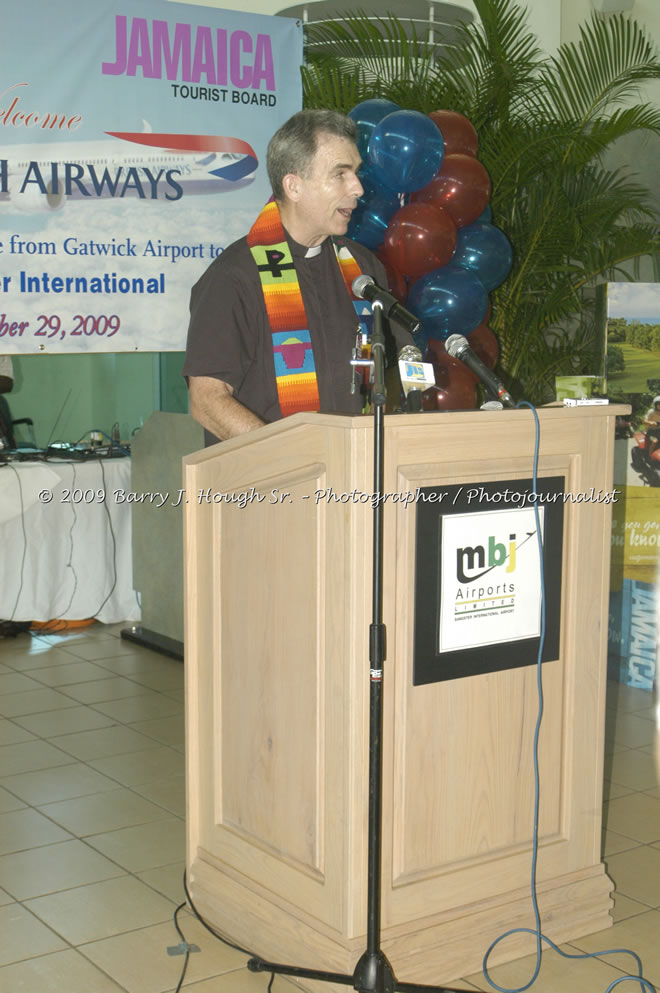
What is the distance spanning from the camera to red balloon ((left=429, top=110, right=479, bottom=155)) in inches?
166

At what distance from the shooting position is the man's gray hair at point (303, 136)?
8.91ft

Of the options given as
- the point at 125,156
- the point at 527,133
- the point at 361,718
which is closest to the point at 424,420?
the point at 361,718

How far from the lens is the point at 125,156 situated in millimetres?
4309

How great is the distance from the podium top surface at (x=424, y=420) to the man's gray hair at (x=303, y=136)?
2.60ft

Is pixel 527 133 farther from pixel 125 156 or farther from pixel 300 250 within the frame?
pixel 300 250

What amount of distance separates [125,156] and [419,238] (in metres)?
1.27

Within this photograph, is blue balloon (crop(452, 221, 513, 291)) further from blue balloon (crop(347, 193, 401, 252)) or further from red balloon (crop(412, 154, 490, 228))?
blue balloon (crop(347, 193, 401, 252))

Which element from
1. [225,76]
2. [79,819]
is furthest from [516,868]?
[225,76]

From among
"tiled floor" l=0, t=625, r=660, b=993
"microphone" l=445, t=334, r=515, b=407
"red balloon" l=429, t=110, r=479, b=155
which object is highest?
"red balloon" l=429, t=110, r=479, b=155

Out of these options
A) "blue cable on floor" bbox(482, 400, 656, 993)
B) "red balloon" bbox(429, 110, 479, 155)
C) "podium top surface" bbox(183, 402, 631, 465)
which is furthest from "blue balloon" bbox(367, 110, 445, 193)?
"blue cable on floor" bbox(482, 400, 656, 993)

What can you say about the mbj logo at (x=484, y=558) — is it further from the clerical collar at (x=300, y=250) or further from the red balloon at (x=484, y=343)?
the red balloon at (x=484, y=343)

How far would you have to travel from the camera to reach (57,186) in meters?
4.20

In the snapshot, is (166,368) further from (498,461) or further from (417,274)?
(498,461)

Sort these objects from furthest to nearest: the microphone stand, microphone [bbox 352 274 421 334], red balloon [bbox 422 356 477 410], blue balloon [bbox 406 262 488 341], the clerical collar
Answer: red balloon [bbox 422 356 477 410] < blue balloon [bbox 406 262 488 341] < the clerical collar < microphone [bbox 352 274 421 334] < the microphone stand
